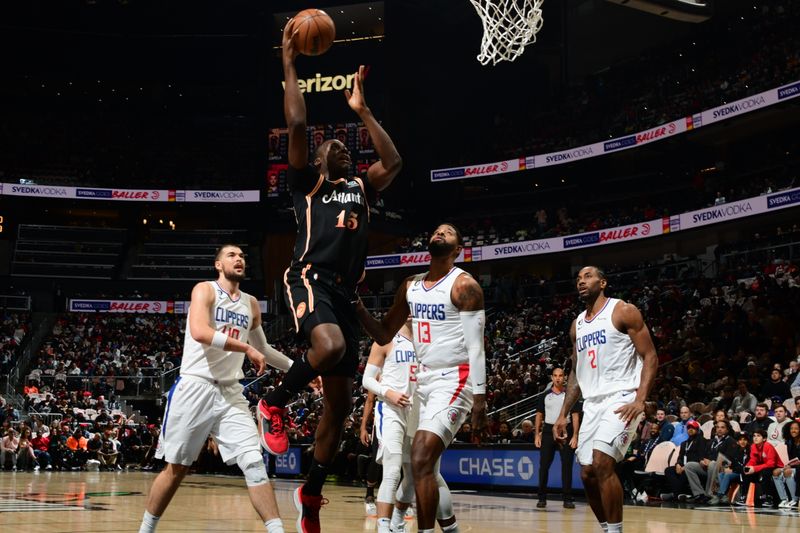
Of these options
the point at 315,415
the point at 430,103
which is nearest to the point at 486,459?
the point at 315,415

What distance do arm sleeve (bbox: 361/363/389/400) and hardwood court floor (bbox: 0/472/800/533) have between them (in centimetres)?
154

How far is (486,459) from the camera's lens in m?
17.2

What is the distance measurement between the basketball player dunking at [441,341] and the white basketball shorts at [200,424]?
1.12 m

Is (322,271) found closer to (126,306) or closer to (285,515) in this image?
(285,515)

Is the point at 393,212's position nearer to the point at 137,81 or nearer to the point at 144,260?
the point at 144,260

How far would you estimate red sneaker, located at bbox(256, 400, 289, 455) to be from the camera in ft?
19.4

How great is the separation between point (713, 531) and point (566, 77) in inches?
1389

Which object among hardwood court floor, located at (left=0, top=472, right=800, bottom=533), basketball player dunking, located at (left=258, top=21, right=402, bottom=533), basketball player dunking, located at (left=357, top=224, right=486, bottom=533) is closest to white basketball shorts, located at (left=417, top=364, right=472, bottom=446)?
basketball player dunking, located at (left=357, top=224, right=486, bottom=533)

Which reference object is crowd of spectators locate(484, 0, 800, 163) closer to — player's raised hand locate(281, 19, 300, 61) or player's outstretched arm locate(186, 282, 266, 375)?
player's raised hand locate(281, 19, 300, 61)

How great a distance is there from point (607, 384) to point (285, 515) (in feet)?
16.5

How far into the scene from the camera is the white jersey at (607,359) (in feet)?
24.3

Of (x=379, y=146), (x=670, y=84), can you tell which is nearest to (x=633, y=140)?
(x=670, y=84)

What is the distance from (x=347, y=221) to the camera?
6.11 meters

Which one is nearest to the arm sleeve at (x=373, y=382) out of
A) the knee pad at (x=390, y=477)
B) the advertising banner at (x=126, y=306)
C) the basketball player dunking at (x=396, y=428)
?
the basketball player dunking at (x=396, y=428)
